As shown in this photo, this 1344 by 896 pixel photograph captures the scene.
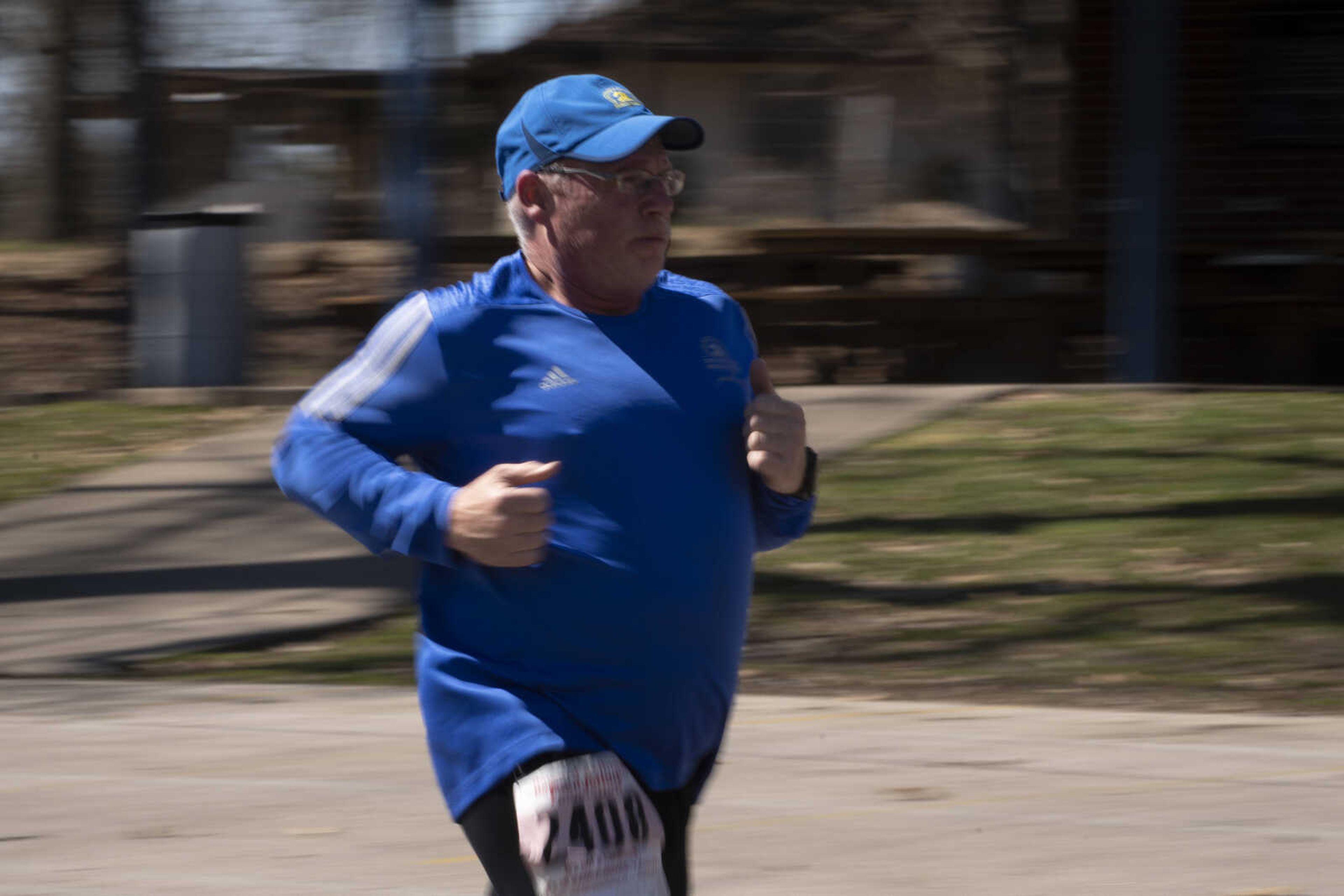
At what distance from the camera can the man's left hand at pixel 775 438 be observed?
258 centimetres

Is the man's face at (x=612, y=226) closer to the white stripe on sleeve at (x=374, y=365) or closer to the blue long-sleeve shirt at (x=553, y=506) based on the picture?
the blue long-sleeve shirt at (x=553, y=506)

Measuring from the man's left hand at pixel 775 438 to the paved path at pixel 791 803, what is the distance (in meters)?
1.77

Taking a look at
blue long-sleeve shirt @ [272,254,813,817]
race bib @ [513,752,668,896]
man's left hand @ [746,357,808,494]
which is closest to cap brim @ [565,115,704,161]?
blue long-sleeve shirt @ [272,254,813,817]

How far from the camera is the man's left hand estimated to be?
8.46 ft

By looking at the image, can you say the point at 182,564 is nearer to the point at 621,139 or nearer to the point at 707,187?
the point at 707,187

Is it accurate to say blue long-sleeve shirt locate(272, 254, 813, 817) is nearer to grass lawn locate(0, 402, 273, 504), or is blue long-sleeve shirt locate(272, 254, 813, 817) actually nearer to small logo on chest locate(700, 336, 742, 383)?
small logo on chest locate(700, 336, 742, 383)

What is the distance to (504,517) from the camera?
2393 millimetres

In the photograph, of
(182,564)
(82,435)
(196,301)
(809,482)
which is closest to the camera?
(809,482)

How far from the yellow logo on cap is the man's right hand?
522 mm

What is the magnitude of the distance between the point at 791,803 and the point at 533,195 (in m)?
2.59

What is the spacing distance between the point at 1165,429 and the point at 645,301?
299 inches

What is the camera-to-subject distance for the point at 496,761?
2.53 metres

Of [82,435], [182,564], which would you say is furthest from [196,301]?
[182,564]

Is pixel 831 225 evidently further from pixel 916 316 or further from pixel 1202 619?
pixel 1202 619
